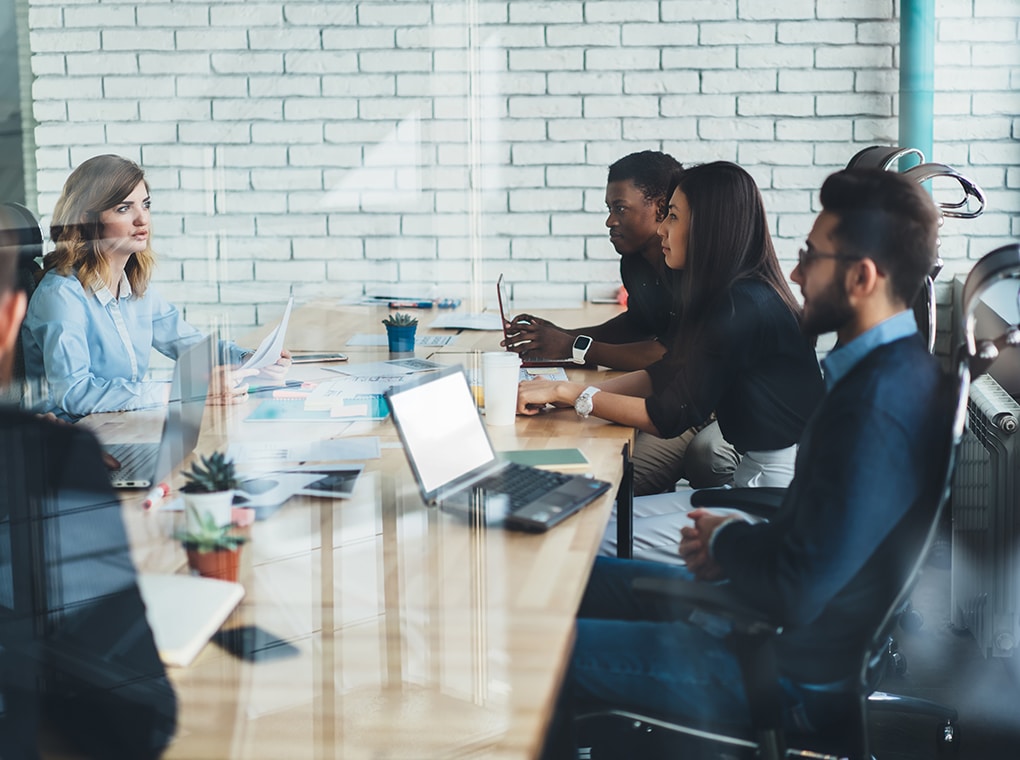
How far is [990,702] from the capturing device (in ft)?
7.84

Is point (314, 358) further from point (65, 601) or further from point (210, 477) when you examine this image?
point (65, 601)

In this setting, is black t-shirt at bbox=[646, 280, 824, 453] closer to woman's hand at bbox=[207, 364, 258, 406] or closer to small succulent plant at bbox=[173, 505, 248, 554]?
woman's hand at bbox=[207, 364, 258, 406]

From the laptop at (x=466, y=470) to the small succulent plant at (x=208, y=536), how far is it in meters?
0.32

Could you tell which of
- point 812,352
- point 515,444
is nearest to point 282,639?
point 515,444

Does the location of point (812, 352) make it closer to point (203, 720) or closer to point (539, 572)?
point (539, 572)

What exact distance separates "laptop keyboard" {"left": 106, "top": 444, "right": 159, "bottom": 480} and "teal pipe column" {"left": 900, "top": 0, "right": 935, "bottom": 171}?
201 cm

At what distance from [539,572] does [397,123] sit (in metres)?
1.72

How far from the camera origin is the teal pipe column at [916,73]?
8.75 feet

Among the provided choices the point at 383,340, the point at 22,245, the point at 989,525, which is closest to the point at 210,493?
the point at 22,245

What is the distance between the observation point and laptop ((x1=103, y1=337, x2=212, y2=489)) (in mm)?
1708

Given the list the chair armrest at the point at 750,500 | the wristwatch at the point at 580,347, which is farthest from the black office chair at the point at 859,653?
the wristwatch at the point at 580,347

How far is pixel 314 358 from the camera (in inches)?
111

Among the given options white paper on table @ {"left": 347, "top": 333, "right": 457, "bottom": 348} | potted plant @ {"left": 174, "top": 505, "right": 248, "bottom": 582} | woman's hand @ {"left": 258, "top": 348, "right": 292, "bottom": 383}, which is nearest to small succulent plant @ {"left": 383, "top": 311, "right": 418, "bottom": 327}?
white paper on table @ {"left": 347, "top": 333, "right": 457, "bottom": 348}

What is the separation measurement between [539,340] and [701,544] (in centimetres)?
120
